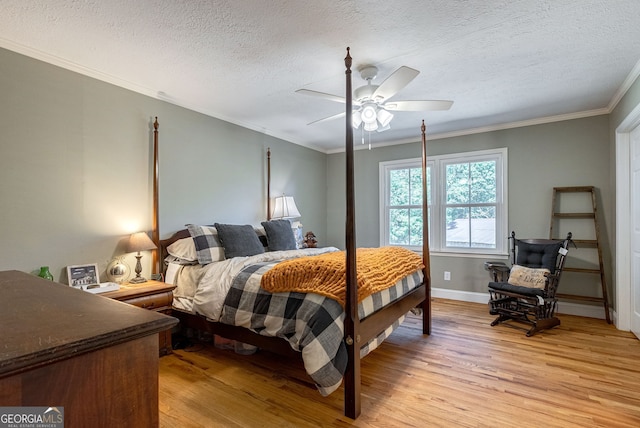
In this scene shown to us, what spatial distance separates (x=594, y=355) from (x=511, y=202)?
2.05 m

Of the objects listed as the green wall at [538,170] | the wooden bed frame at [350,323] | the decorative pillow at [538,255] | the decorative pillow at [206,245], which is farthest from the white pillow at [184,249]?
the decorative pillow at [538,255]

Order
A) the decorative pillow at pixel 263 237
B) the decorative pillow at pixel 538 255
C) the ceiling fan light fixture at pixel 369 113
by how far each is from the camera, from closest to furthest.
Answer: the ceiling fan light fixture at pixel 369 113 → the decorative pillow at pixel 538 255 → the decorative pillow at pixel 263 237

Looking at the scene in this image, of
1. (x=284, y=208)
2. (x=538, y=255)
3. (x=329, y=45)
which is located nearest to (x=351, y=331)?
(x=329, y=45)

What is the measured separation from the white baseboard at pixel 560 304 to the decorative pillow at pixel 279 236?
246cm

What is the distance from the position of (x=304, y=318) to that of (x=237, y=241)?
142 centimetres

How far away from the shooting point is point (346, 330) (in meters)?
1.87

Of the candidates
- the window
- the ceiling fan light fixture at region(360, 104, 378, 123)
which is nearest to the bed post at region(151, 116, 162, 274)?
the ceiling fan light fixture at region(360, 104, 378, 123)

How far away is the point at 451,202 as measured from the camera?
15.0ft

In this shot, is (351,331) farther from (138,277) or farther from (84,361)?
(138,277)

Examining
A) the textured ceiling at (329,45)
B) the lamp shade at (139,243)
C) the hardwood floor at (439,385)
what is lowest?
the hardwood floor at (439,385)

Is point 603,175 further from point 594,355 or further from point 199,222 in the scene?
point 199,222

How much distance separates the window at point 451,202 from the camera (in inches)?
169

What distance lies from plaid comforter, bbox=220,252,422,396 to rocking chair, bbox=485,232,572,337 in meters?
1.67

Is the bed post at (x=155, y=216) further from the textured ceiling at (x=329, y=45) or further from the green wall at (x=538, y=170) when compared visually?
the green wall at (x=538, y=170)
